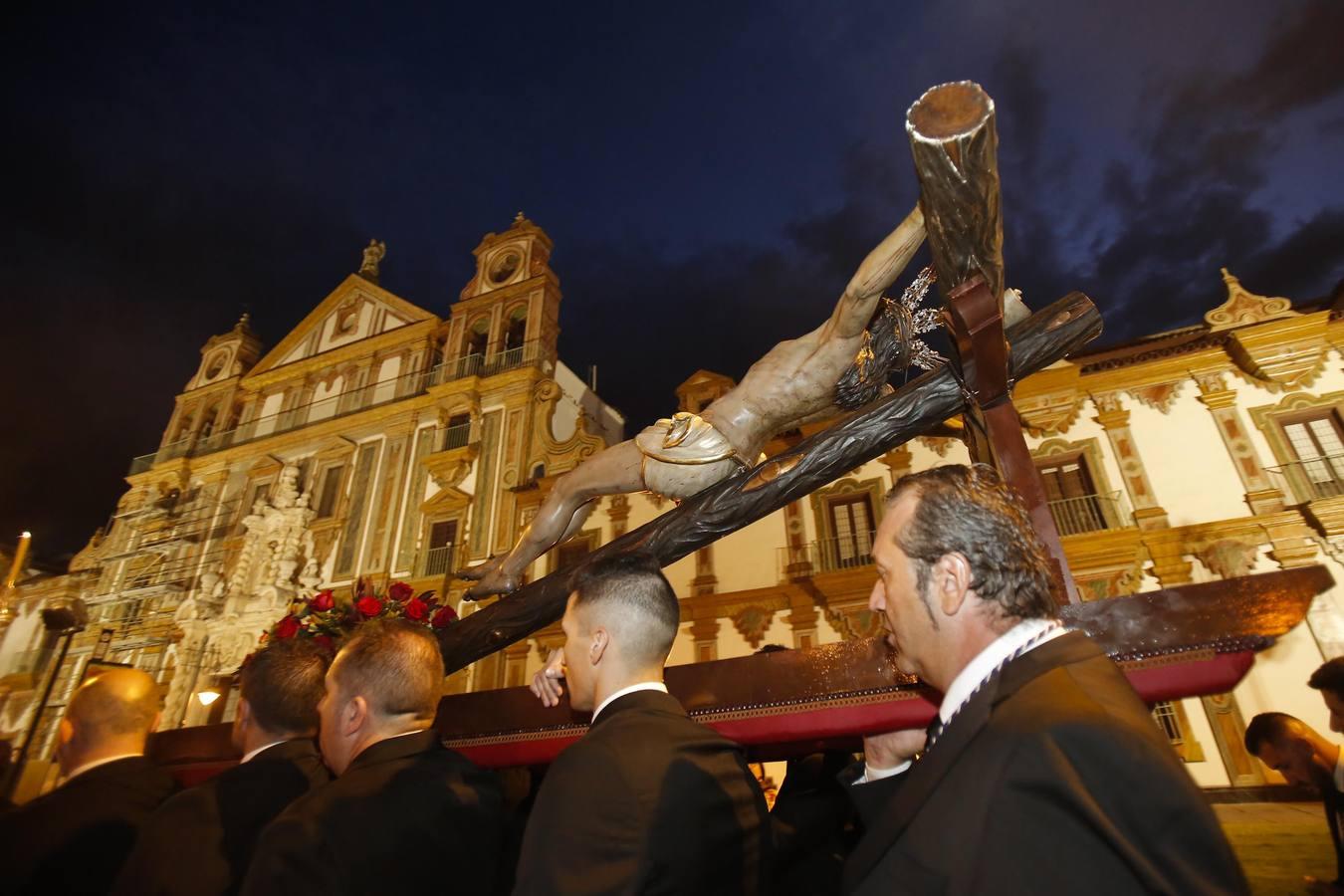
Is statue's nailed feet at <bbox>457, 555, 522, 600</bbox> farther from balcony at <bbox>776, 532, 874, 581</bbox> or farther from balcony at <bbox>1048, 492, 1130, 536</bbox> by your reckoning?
balcony at <bbox>1048, 492, 1130, 536</bbox>

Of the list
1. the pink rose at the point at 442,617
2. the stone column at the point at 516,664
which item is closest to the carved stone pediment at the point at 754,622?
the stone column at the point at 516,664

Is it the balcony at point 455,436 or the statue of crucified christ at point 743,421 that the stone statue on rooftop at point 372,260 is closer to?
the balcony at point 455,436

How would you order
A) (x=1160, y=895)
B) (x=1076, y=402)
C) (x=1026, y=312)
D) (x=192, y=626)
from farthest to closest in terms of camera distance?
1. (x=192, y=626)
2. (x=1076, y=402)
3. (x=1026, y=312)
4. (x=1160, y=895)

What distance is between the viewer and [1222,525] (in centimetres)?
1112

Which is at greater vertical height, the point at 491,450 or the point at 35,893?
the point at 491,450

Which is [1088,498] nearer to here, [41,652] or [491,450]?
[491,450]

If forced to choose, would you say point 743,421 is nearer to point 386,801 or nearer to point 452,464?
point 386,801

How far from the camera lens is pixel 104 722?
268 cm

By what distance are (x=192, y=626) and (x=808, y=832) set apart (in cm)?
1733

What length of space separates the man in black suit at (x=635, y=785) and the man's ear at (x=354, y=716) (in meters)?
0.75

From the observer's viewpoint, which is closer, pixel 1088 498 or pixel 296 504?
pixel 1088 498

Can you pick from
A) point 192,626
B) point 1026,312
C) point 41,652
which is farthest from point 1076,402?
point 41,652

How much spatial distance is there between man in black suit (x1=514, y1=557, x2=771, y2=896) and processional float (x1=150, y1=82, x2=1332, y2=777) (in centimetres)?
36

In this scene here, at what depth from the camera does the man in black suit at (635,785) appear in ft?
4.97
